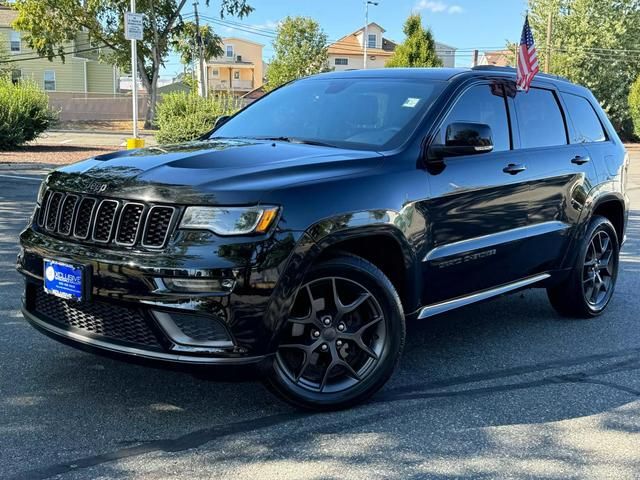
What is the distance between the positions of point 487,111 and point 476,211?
0.80 meters

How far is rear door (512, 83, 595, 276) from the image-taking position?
16.3 ft

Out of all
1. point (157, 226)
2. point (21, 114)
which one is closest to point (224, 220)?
point (157, 226)

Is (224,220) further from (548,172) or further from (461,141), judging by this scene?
(548,172)

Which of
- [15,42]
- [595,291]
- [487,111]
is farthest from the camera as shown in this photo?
[15,42]

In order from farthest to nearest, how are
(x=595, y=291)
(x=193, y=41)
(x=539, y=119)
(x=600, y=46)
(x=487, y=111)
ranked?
1. (x=193, y=41)
2. (x=600, y=46)
3. (x=595, y=291)
4. (x=539, y=119)
5. (x=487, y=111)

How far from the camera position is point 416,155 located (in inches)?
162

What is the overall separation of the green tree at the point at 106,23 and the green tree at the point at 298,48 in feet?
48.5

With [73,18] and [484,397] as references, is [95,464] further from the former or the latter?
[73,18]

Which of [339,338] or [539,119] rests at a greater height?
[539,119]

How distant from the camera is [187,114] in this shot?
20375mm

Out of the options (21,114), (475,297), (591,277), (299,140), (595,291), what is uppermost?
(21,114)

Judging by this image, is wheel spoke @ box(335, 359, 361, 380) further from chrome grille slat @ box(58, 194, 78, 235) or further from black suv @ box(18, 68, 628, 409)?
chrome grille slat @ box(58, 194, 78, 235)

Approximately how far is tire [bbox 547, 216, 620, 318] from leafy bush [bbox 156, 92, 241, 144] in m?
14.5

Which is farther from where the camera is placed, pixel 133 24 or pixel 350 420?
pixel 133 24
